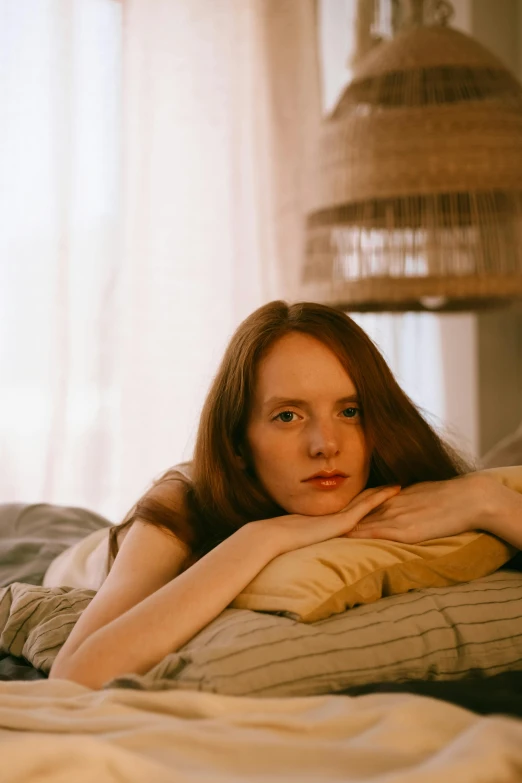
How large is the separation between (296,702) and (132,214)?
7.12 feet

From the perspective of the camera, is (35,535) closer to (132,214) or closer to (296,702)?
(296,702)

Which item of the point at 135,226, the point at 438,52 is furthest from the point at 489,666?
the point at 135,226

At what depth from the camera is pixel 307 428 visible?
1.18 metres

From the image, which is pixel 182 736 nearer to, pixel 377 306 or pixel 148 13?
pixel 377 306

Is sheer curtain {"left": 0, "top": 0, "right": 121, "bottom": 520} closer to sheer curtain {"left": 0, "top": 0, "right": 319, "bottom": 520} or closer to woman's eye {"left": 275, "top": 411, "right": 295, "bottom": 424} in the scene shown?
sheer curtain {"left": 0, "top": 0, "right": 319, "bottom": 520}

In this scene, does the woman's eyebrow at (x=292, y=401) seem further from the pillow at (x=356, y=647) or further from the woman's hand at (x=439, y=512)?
the pillow at (x=356, y=647)

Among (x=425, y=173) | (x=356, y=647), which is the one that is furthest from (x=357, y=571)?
(x=425, y=173)

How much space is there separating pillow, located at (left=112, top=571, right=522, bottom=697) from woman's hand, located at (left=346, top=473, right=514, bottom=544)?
78 mm

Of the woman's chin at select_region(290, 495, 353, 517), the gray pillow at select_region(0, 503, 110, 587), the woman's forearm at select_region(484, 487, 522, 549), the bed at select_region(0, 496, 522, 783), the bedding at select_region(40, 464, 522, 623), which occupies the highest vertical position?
the woman's chin at select_region(290, 495, 353, 517)

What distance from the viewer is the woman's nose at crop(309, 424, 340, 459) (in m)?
1.15

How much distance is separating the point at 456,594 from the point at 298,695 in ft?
0.87

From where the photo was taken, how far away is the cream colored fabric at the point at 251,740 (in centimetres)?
70

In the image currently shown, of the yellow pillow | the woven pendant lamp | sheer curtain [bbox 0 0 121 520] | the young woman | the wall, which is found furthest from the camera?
the wall

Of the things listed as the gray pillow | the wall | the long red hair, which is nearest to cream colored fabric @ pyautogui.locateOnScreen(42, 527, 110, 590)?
the gray pillow
